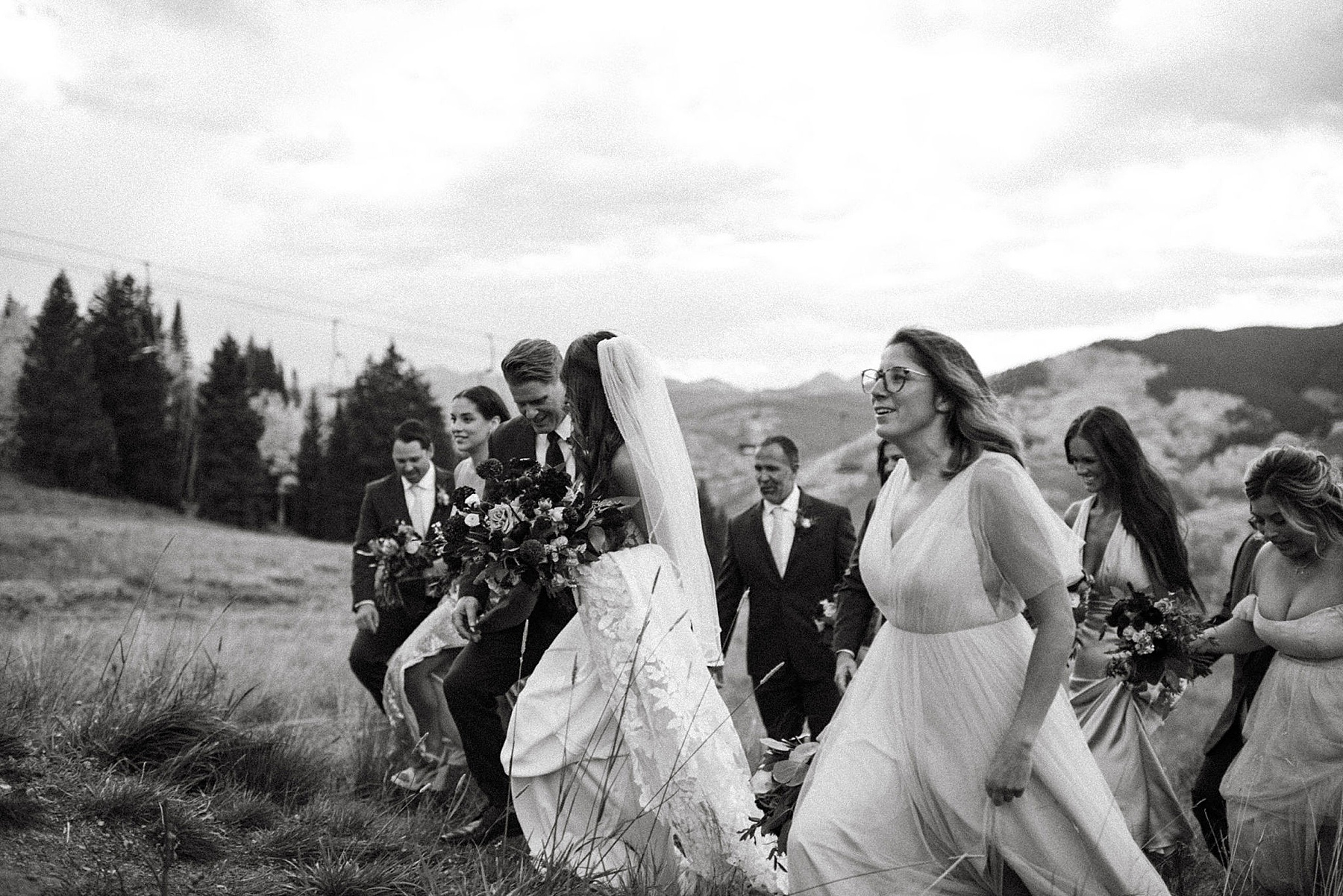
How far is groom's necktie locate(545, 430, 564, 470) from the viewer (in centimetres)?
672

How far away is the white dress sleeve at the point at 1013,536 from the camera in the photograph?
12.7 ft

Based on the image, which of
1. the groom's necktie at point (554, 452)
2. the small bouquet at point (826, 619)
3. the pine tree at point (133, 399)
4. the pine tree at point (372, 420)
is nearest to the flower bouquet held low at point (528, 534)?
the groom's necktie at point (554, 452)

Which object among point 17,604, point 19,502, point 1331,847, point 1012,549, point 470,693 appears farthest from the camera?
point 19,502

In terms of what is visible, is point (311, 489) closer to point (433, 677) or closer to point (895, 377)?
point (433, 677)

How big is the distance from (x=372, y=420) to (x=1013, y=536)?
255 feet

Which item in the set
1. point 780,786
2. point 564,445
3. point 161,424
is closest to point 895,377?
point 780,786

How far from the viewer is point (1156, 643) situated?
5918 mm

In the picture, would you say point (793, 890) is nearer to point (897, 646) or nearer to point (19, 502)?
point (897, 646)

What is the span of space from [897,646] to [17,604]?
31.1 metres

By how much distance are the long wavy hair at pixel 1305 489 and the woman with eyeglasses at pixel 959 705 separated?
74.5 inches

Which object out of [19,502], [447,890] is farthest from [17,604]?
[19,502]

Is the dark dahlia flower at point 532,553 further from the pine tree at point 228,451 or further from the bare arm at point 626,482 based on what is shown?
the pine tree at point 228,451

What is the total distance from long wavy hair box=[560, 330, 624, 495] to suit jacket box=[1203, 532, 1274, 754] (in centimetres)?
333

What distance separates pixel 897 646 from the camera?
167 inches
